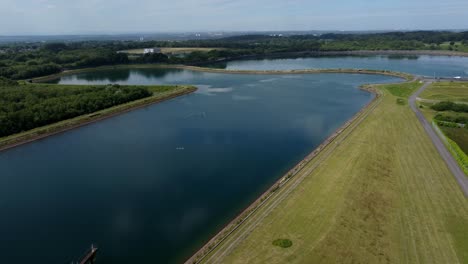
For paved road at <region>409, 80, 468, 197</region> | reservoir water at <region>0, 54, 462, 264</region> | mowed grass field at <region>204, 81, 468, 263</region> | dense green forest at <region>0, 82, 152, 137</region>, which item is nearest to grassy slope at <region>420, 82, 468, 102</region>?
paved road at <region>409, 80, 468, 197</region>

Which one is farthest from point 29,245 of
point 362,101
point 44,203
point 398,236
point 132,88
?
point 362,101

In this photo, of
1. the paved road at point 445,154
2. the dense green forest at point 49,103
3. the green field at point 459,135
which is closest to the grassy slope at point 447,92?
the paved road at point 445,154

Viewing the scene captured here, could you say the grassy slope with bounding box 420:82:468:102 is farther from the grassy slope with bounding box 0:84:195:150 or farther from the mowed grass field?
the grassy slope with bounding box 0:84:195:150

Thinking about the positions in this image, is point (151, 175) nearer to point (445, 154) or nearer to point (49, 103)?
point (445, 154)

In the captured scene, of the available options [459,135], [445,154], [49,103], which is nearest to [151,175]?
[445,154]

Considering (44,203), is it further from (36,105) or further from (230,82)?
(230,82)
